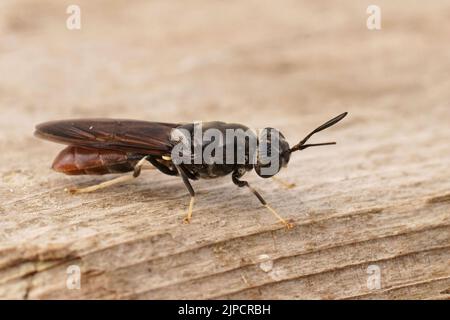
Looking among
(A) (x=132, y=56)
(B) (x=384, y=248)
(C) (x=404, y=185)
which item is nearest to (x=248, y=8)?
(A) (x=132, y=56)

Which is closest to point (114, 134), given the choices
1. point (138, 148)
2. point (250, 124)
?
point (138, 148)

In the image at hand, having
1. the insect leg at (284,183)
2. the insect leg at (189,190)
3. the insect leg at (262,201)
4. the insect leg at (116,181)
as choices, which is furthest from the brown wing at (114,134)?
the insect leg at (284,183)

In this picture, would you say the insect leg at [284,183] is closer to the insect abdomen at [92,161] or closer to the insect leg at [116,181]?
the insect leg at [116,181]

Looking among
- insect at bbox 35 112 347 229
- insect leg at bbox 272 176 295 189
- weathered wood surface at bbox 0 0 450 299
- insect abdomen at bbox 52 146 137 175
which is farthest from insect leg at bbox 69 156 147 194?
insect leg at bbox 272 176 295 189

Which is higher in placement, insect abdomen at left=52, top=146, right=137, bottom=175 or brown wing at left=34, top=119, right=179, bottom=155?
brown wing at left=34, top=119, right=179, bottom=155

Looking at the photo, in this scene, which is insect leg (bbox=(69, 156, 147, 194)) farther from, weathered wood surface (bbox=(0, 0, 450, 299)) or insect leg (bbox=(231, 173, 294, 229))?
insect leg (bbox=(231, 173, 294, 229))
